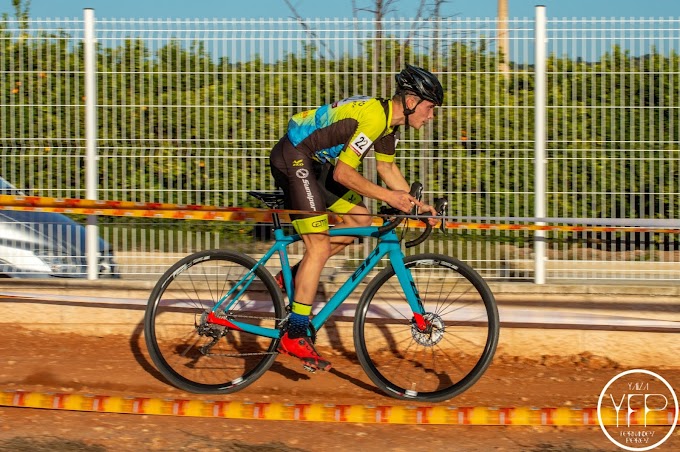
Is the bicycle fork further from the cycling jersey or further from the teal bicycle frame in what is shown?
the cycling jersey

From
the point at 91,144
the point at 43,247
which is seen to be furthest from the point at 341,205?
the point at 43,247

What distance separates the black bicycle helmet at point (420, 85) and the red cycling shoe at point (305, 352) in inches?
63.5

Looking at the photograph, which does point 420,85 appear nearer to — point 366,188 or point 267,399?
point 366,188

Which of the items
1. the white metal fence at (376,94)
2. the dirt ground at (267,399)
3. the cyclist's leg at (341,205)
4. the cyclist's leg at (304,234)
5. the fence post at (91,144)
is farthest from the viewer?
the fence post at (91,144)

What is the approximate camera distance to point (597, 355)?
313 inches

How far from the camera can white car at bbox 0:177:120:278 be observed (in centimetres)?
887

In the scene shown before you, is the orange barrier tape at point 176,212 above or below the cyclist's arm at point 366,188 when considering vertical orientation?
below

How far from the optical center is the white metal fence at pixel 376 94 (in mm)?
8438

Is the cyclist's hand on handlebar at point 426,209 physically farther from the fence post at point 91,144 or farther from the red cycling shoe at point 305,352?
the fence post at point 91,144

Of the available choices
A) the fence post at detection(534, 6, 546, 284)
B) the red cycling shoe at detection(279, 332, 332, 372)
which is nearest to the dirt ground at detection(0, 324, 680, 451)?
the red cycling shoe at detection(279, 332, 332, 372)

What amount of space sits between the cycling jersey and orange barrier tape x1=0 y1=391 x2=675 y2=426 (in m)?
1.44

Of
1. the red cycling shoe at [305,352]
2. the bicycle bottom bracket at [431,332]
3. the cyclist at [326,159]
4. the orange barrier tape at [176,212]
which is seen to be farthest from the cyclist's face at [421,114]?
the orange barrier tape at [176,212]

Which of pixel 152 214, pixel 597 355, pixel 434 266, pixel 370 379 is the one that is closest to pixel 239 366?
pixel 370 379

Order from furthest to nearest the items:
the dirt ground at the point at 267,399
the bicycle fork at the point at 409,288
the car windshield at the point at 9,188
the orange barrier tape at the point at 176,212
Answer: the car windshield at the point at 9,188 < the orange barrier tape at the point at 176,212 < the bicycle fork at the point at 409,288 < the dirt ground at the point at 267,399
